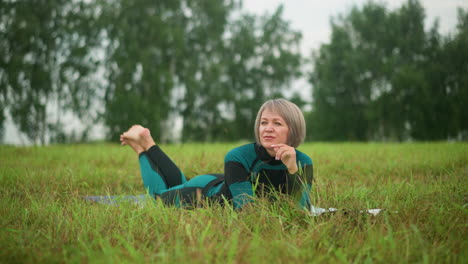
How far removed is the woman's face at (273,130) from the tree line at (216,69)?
46.3ft

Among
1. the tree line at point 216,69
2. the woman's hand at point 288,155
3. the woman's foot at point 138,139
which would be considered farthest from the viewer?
the tree line at point 216,69

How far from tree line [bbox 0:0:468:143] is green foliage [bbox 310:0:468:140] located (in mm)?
76

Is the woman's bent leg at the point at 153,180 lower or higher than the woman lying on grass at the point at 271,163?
lower

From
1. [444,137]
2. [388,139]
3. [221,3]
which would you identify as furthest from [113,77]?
[444,137]

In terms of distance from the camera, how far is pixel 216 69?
19250 millimetres

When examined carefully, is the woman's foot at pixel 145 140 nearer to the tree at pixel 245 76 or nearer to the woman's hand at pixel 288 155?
the woman's hand at pixel 288 155

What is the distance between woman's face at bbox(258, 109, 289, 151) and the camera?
2.57m

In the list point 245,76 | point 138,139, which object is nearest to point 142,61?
point 245,76

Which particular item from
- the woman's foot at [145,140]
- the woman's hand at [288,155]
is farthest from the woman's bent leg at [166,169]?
the woman's hand at [288,155]

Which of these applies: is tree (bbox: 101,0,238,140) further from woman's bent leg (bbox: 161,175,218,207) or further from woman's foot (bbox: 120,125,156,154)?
woman's bent leg (bbox: 161,175,218,207)

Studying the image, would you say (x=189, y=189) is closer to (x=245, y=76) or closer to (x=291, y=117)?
→ (x=291, y=117)

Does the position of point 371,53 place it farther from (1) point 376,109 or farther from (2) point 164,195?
(2) point 164,195

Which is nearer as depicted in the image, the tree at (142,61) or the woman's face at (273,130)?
the woman's face at (273,130)

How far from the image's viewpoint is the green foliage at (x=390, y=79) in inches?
843
